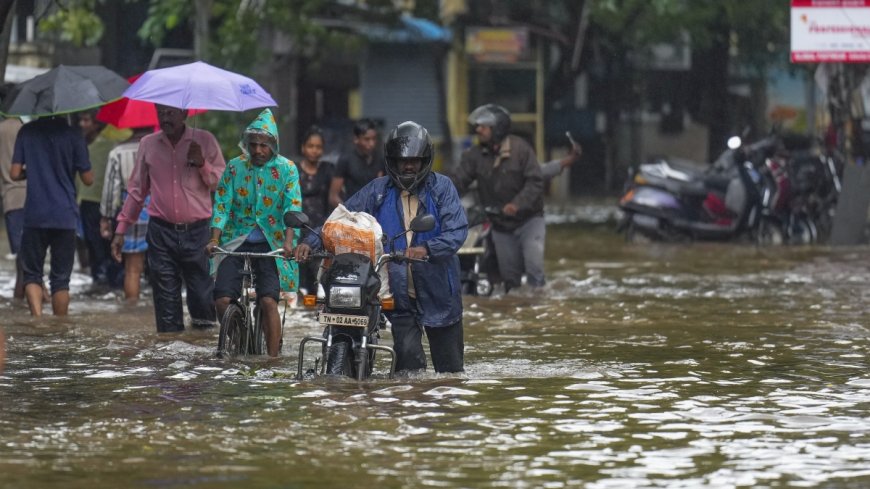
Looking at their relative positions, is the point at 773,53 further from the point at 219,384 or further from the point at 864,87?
the point at 219,384

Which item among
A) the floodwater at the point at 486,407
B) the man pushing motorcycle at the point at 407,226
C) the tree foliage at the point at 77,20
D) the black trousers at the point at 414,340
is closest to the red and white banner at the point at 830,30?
the floodwater at the point at 486,407

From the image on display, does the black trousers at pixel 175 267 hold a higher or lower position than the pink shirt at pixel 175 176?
lower

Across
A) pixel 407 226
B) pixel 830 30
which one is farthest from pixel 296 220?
pixel 830 30

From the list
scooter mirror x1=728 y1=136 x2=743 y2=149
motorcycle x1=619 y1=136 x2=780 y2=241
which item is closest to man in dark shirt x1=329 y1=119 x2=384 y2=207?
scooter mirror x1=728 y1=136 x2=743 y2=149

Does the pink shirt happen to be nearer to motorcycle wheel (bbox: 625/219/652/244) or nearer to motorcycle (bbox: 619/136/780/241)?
motorcycle (bbox: 619/136/780/241)

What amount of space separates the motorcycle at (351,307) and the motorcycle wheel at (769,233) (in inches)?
584

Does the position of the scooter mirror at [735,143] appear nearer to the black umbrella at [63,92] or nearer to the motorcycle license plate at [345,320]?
the black umbrella at [63,92]

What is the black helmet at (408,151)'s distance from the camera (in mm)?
9695

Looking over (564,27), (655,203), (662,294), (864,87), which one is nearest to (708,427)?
→ (662,294)

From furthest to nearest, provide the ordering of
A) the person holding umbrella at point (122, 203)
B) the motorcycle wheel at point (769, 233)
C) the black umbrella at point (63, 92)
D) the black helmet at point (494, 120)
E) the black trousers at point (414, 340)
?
the motorcycle wheel at point (769, 233), the black helmet at point (494, 120), the person holding umbrella at point (122, 203), the black umbrella at point (63, 92), the black trousers at point (414, 340)

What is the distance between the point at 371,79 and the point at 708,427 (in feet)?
111

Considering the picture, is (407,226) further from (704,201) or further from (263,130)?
(704,201)

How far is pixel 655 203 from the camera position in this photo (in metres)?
24.4

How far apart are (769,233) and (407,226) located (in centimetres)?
1498
